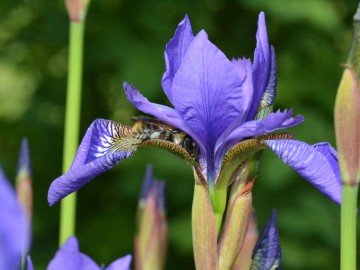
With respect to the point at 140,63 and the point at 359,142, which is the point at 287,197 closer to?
the point at 140,63

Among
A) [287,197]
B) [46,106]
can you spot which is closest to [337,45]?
[287,197]

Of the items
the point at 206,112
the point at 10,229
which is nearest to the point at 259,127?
→ the point at 206,112

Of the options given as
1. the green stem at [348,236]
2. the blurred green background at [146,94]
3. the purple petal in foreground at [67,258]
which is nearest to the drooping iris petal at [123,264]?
the purple petal in foreground at [67,258]

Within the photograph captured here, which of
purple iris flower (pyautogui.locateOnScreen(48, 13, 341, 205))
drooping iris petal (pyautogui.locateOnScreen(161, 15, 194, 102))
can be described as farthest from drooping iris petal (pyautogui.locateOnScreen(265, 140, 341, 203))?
drooping iris petal (pyautogui.locateOnScreen(161, 15, 194, 102))

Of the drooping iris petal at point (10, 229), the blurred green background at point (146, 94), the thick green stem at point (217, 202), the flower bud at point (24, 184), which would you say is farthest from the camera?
the blurred green background at point (146, 94)

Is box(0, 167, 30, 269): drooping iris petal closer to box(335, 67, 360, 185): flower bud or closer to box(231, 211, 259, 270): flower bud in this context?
box(335, 67, 360, 185): flower bud

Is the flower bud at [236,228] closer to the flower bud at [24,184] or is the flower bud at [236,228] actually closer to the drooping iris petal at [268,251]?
the drooping iris petal at [268,251]

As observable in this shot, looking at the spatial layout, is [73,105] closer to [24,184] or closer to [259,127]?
[24,184]
